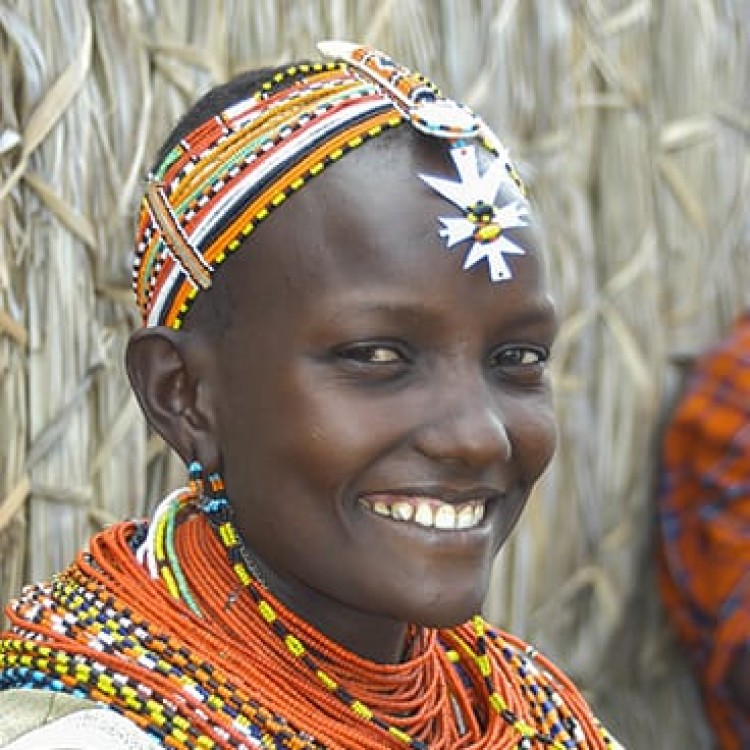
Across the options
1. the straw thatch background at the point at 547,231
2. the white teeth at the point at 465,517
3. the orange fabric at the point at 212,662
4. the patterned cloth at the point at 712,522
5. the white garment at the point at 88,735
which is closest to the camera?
the white garment at the point at 88,735

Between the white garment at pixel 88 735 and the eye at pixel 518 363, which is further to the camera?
the eye at pixel 518 363

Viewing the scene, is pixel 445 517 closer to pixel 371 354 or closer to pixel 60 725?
pixel 371 354

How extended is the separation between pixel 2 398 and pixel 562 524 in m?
1.57

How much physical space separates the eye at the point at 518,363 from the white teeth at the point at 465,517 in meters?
0.17

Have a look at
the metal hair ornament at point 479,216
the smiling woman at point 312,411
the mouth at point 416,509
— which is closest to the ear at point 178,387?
the smiling woman at point 312,411

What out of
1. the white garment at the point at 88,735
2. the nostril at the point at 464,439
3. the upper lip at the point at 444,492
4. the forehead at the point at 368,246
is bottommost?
the white garment at the point at 88,735

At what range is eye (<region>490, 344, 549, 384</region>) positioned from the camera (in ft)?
6.83

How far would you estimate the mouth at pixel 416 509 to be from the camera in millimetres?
2018

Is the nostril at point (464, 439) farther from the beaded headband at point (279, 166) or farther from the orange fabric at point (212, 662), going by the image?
the orange fabric at point (212, 662)

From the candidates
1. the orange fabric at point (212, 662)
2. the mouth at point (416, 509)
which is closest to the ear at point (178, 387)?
the orange fabric at point (212, 662)

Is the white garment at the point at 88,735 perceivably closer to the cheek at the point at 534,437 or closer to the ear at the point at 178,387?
the ear at the point at 178,387

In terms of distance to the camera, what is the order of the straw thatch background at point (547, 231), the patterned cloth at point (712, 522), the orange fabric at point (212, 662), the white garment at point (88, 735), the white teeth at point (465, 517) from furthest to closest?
1. the patterned cloth at point (712, 522)
2. the straw thatch background at point (547, 231)
3. the white teeth at point (465, 517)
4. the orange fabric at point (212, 662)
5. the white garment at point (88, 735)

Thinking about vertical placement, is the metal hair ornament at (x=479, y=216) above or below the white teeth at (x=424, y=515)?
above

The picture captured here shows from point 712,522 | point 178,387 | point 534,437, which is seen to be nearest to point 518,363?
point 534,437
